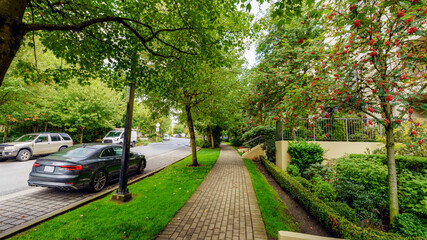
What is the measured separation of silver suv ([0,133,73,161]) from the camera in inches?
413

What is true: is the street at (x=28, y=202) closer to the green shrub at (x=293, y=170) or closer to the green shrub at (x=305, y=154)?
the green shrub at (x=293, y=170)

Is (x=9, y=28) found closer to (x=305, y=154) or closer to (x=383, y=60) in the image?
(x=383, y=60)

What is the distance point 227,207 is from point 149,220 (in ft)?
7.14

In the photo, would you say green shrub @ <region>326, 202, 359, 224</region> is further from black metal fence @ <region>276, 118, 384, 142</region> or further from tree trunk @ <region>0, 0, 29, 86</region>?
tree trunk @ <region>0, 0, 29, 86</region>

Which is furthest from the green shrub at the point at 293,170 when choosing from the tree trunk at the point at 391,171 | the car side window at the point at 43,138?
the car side window at the point at 43,138

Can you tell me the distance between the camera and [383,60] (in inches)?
147

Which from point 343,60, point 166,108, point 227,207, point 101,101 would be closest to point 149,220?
point 227,207

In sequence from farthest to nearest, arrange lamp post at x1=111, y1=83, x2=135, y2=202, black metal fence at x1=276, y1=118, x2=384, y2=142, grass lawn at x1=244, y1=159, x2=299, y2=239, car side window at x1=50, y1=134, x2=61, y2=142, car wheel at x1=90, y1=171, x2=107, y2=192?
1. car side window at x1=50, y1=134, x2=61, y2=142
2. black metal fence at x1=276, y1=118, x2=384, y2=142
3. car wheel at x1=90, y1=171, x2=107, y2=192
4. lamp post at x1=111, y1=83, x2=135, y2=202
5. grass lawn at x1=244, y1=159, x2=299, y2=239

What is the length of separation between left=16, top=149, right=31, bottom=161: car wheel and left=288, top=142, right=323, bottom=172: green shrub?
16545 mm

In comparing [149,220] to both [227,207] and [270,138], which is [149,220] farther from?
[270,138]

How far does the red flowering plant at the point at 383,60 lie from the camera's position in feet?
10.6

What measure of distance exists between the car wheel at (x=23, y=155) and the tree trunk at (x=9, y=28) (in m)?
13.2

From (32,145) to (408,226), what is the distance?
724 inches

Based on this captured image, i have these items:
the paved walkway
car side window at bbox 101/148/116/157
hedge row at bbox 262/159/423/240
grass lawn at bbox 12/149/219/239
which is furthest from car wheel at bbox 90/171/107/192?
hedge row at bbox 262/159/423/240
